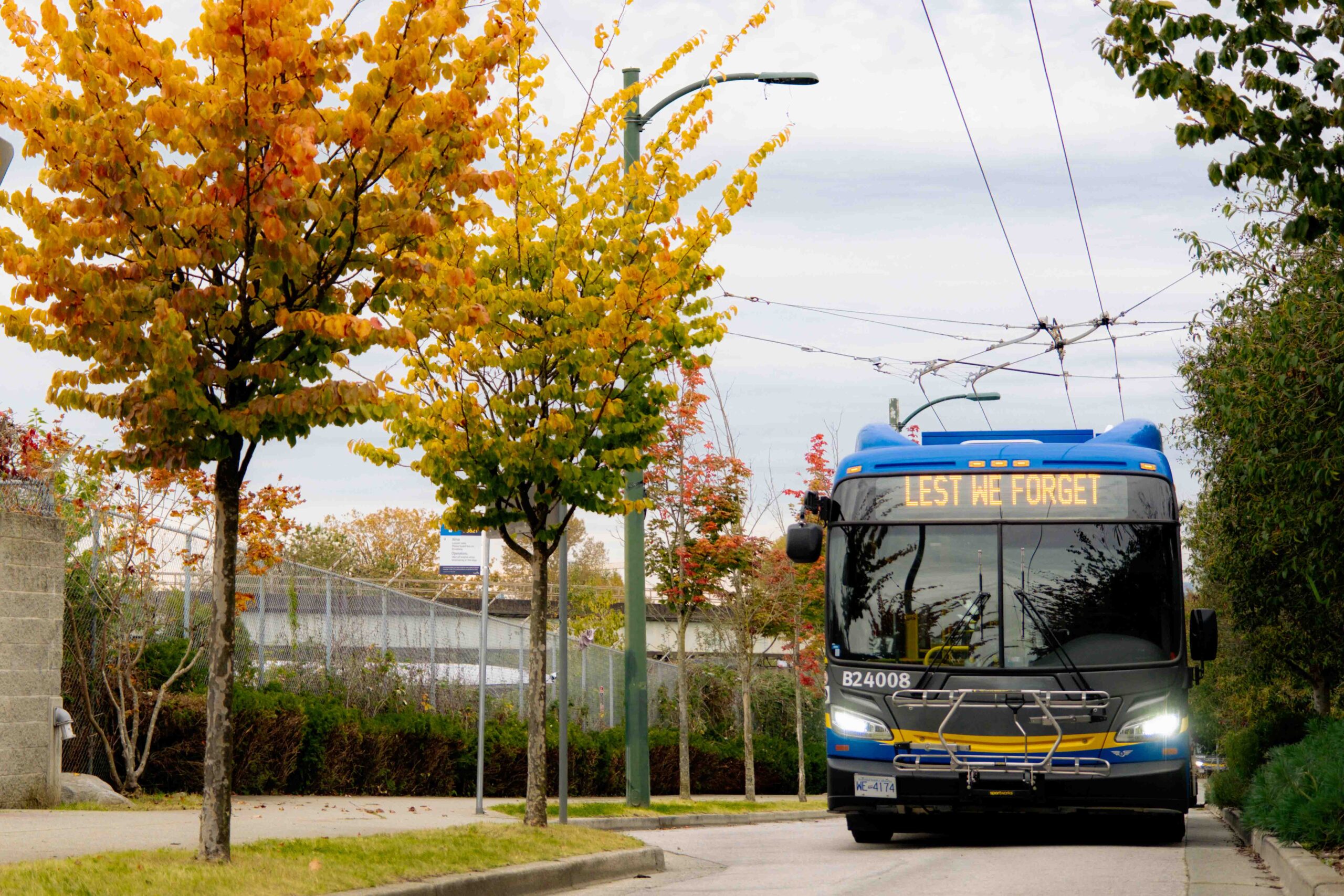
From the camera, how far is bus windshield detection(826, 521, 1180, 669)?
1220 centimetres

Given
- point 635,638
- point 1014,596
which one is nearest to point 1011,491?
point 1014,596

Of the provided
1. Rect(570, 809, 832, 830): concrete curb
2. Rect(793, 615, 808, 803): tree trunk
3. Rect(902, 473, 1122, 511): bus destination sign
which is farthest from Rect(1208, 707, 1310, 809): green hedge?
Rect(793, 615, 808, 803): tree trunk

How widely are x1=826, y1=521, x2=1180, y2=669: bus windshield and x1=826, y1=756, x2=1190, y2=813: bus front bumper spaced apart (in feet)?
2.88

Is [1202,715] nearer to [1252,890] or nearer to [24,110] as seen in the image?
[1252,890]

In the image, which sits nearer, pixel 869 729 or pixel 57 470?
pixel 869 729

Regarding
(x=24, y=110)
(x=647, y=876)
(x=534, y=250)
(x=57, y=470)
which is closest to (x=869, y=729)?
(x=647, y=876)

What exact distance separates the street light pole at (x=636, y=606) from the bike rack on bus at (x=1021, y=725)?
5403mm

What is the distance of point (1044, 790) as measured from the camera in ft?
39.2

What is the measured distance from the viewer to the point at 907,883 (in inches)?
391

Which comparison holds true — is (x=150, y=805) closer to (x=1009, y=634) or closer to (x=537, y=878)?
(x=537, y=878)

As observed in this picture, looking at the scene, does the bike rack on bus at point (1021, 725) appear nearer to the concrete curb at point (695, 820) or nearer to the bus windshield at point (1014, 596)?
the bus windshield at point (1014, 596)

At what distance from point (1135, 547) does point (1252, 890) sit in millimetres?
3433

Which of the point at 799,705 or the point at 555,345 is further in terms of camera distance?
the point at 799,705

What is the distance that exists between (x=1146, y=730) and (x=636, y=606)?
23.8ft
